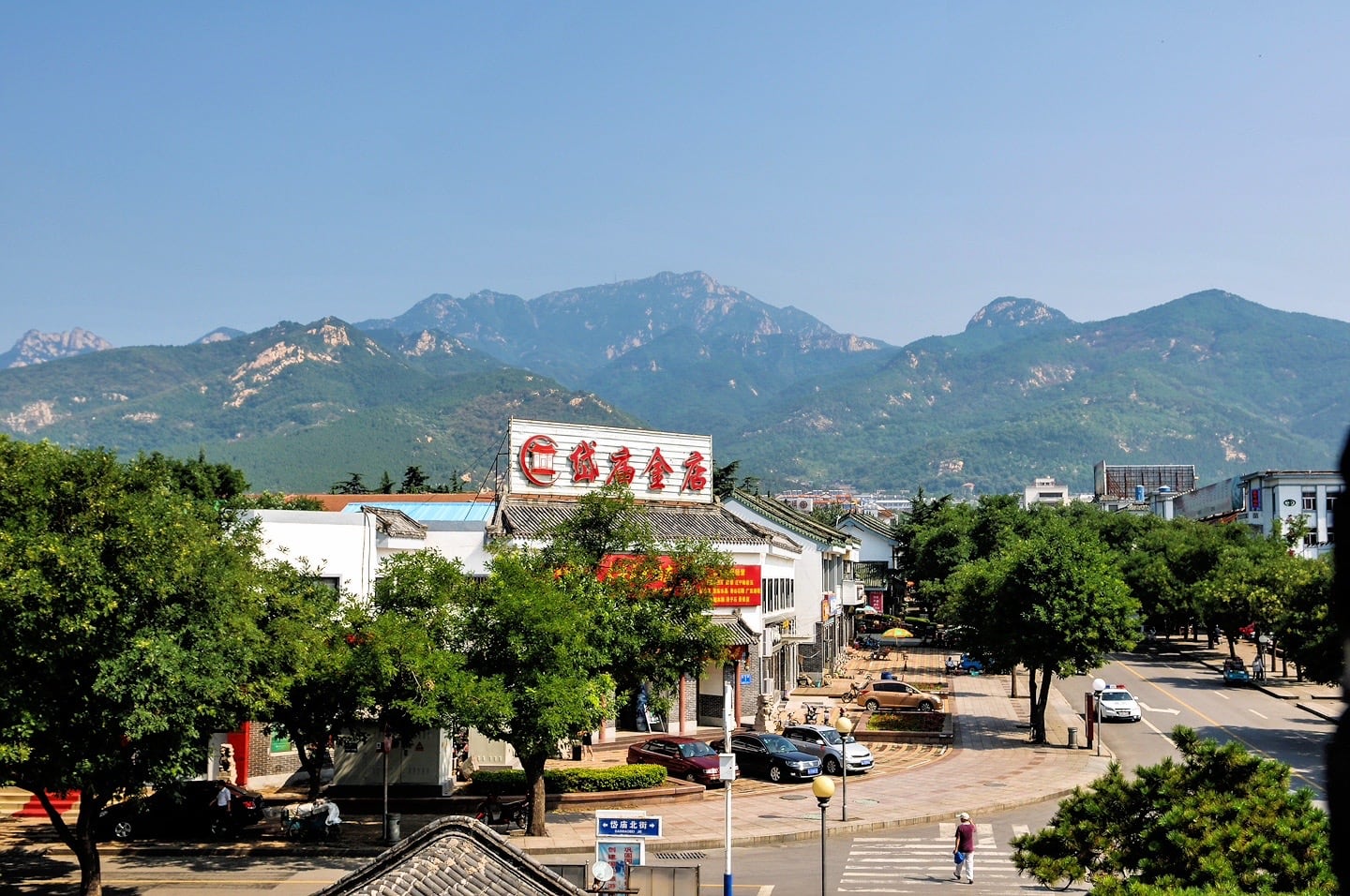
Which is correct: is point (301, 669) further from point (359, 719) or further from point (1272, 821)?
point (1272, 821)

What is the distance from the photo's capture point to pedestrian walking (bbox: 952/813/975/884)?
27.3 m

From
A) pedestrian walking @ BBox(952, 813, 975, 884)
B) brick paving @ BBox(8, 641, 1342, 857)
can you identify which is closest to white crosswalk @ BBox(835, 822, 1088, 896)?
pedestrian walking @ BBox(952, 813, 975, 884)

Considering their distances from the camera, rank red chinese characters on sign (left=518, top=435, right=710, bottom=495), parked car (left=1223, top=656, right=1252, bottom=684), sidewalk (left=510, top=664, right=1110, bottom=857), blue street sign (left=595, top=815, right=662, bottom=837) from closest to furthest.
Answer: blue street sign (left=595, top=815, right=662, bottom=837) → sidewalk (left=510, top=664, right=1110, bottom=857) → red chinese characters on sign (left=518, top=435, right=710, bottom=495) → parked car (left=1223, top=656, right=1252, bottom=684)

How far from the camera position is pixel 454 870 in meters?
13.3

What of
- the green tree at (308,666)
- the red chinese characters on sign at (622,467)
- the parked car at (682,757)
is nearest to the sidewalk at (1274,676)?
the parked car at (682,757)

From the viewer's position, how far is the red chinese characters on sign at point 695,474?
57250 mm

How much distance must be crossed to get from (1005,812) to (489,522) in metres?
22.2

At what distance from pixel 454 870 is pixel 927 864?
1918 cm

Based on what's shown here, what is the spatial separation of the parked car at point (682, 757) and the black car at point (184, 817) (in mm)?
13244

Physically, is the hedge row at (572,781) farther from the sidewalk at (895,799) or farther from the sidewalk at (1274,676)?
the sidewalk at (1274,676)

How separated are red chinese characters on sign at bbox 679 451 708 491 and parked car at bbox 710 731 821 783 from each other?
16.8 m

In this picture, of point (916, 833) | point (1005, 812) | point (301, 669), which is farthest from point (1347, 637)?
point (1005, 812)

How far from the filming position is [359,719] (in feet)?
114

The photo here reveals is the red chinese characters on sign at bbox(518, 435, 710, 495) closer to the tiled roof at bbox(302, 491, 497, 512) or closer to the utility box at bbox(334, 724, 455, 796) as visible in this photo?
the tiled roof at bbox(302, 491, 497, 512)
